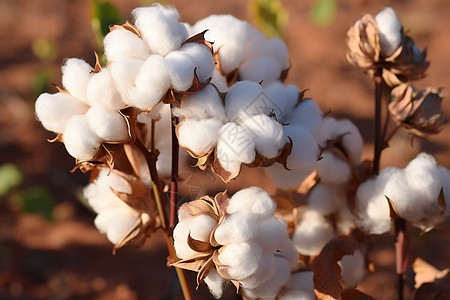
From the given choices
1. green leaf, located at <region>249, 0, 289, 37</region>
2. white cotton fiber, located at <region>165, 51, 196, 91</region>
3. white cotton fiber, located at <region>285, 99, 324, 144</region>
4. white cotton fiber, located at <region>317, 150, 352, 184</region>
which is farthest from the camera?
green leaf, located at <region>249, 0, 289, 37</region>

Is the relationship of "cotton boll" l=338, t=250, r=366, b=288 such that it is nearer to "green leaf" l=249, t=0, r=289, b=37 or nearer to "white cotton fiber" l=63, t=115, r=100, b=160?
"white cotton fiber" l=63, t=115, r=100, b=160


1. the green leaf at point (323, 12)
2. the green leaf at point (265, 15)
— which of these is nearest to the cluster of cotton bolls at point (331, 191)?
the green leaf at point (265, 15)

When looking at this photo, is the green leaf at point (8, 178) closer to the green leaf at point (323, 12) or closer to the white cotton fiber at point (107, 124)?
the white cotton fiber at point (107, 124)

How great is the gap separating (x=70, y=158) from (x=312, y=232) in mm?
1339

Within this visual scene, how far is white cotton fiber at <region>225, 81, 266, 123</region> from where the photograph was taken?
515mm

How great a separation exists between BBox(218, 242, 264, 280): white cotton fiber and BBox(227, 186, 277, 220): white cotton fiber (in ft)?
0.11

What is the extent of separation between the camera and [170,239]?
624mm

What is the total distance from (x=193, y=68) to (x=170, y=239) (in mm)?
214

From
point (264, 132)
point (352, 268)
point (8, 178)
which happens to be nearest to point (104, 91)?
point (264, 132)

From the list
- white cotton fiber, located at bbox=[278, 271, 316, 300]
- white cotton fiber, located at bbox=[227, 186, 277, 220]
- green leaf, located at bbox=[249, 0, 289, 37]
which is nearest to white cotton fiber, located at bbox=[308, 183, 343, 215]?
white cotton fiber, located at bbox=[278, 271, 316, 300]

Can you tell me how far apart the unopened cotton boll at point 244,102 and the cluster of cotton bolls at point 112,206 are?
8.0 inches

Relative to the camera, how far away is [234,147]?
19.6 inches

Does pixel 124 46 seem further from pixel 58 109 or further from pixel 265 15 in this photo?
pixel 265 15

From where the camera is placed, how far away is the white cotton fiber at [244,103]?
515 millimetres
